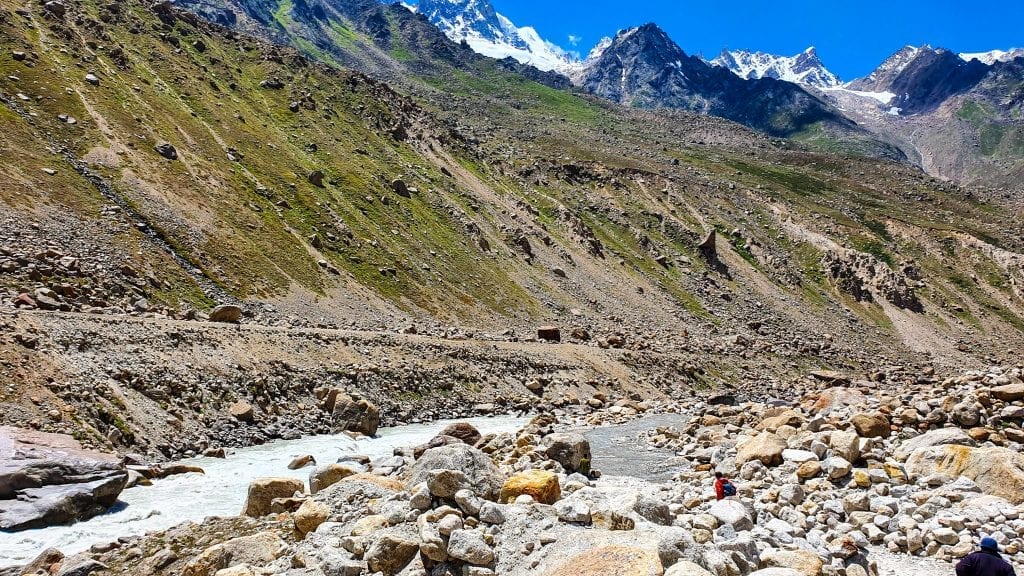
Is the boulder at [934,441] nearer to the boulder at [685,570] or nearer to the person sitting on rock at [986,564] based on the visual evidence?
the person sitting on rock at [986,564]

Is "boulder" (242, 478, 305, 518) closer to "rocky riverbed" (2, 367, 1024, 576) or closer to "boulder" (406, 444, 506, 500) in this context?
"rocky riverbed" (2, 367, 1024, 576)

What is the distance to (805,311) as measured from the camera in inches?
4333

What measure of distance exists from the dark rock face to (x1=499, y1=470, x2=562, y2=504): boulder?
1410cm

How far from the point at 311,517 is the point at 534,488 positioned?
5.33 metres

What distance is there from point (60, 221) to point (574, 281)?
63868mm

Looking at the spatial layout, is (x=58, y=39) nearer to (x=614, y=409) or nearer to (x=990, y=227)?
(x=614, y=409)

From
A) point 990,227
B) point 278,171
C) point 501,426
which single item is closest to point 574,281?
point 278,171

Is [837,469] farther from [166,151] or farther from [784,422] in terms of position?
[166,151]

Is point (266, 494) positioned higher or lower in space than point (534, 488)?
lower

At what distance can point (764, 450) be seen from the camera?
69.3ft

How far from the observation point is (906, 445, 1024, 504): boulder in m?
15.6

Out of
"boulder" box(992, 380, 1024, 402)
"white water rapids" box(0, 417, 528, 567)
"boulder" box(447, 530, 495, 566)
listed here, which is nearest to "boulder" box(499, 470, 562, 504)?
"boulder" box(447, 530, 495, 566)

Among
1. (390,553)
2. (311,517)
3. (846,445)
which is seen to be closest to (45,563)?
(311,517)

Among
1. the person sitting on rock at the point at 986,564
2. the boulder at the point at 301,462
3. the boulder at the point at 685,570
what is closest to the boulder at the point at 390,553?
the boulder at the point at 685,570
